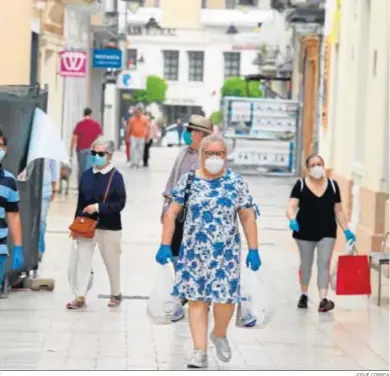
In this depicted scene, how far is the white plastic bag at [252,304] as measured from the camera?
11016 millimetres

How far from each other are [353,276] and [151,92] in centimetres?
7123

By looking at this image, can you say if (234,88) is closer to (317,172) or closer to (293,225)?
(317,172)

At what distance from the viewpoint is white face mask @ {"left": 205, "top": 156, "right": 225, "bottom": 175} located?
1069cm

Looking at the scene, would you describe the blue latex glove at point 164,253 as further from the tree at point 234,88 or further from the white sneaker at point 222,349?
the tree at point 234,88

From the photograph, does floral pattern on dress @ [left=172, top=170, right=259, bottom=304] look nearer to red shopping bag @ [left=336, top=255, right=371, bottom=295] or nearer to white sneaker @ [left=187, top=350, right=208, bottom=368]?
white sneaker @ [left=187, top=350, right=208, bottom=368]

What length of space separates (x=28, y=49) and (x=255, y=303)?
15553mm

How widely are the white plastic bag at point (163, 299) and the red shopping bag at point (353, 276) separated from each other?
3823mm

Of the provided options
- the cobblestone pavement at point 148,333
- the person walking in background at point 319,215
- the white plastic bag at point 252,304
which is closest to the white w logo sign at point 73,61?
the cobblestone pavement at point 148,333

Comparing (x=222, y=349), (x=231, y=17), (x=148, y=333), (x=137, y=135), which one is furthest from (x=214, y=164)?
(x=231, y=17)

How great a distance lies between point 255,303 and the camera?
11.0m

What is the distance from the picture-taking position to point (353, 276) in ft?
48.4

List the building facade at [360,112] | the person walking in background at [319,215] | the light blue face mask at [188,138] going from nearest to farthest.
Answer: the light blue face mask at [188,138] → the person walking in background at [319,215] → the building facade at [360,112]

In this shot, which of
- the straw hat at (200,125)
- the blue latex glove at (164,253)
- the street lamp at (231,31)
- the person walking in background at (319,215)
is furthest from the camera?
the street lamp at (231,31)

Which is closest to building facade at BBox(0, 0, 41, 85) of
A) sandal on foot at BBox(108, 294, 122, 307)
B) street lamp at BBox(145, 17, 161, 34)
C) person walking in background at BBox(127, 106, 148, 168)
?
sandal on foot at BBox(108, 294, 122, 307)
